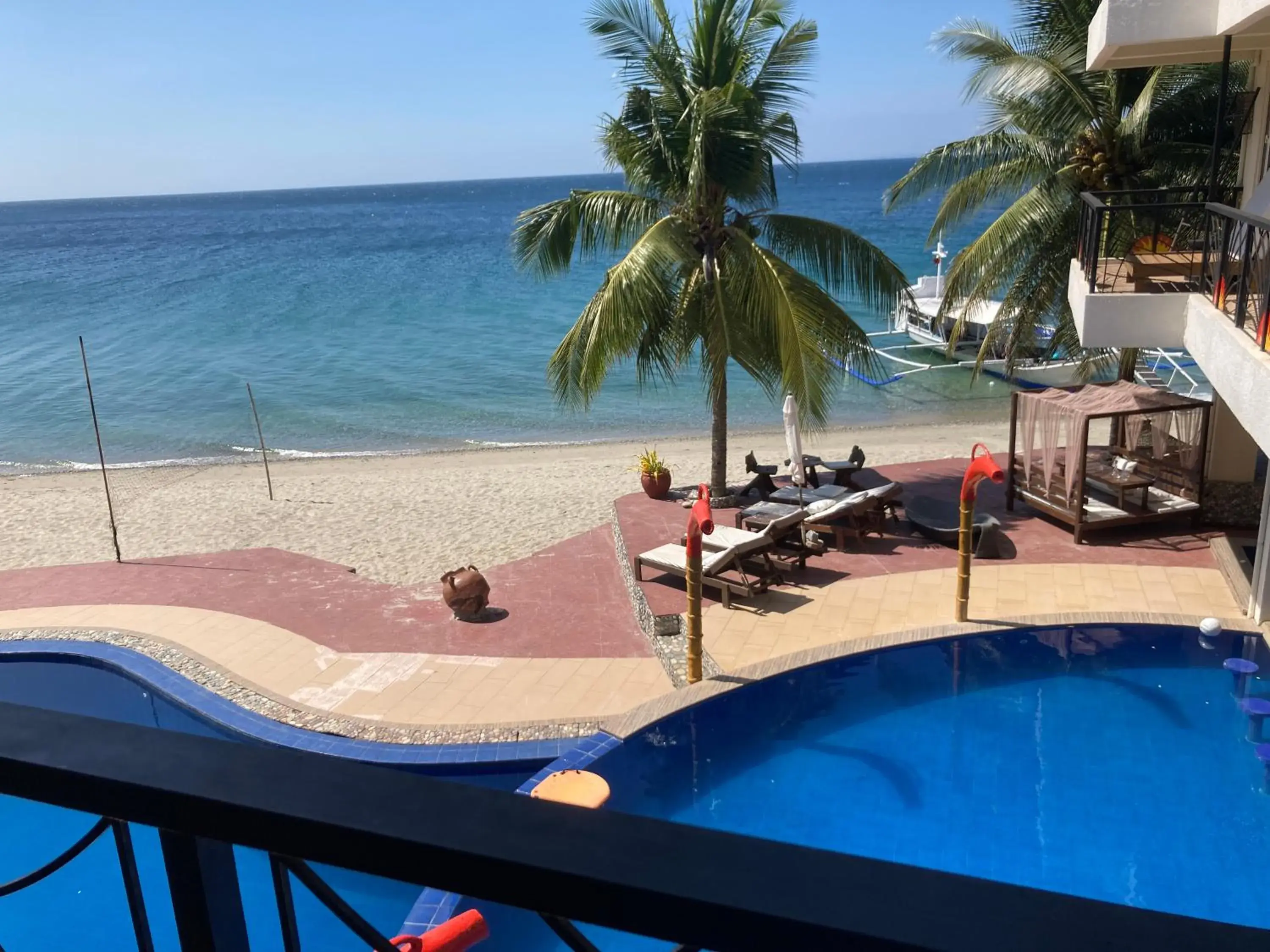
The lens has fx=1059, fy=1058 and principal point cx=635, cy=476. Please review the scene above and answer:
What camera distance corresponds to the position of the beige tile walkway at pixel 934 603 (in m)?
10.8

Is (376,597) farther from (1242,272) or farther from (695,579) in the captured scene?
(1242,272)

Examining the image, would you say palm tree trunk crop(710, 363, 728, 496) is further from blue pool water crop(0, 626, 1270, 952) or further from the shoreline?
the shoreline

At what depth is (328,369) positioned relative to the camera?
40.0 m

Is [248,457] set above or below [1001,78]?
below

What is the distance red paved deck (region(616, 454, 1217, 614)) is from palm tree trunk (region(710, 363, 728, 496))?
510mm

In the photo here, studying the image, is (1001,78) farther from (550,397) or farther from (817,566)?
(550,397)

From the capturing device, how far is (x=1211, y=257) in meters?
12.4

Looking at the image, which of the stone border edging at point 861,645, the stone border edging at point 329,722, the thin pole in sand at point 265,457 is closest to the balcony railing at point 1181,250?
the stone border edging at point 861,645

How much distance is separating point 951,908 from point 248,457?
96.0ft

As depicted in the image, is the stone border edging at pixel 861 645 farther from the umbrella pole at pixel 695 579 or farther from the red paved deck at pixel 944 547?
the red paved deck at pixel 944 547

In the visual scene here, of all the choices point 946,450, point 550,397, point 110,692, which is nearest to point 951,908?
point 110,692

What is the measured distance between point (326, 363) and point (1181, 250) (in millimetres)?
33448

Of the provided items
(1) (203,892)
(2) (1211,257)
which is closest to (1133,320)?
(2) (1211,257)

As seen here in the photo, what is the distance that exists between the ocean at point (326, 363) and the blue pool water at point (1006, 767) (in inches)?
370
